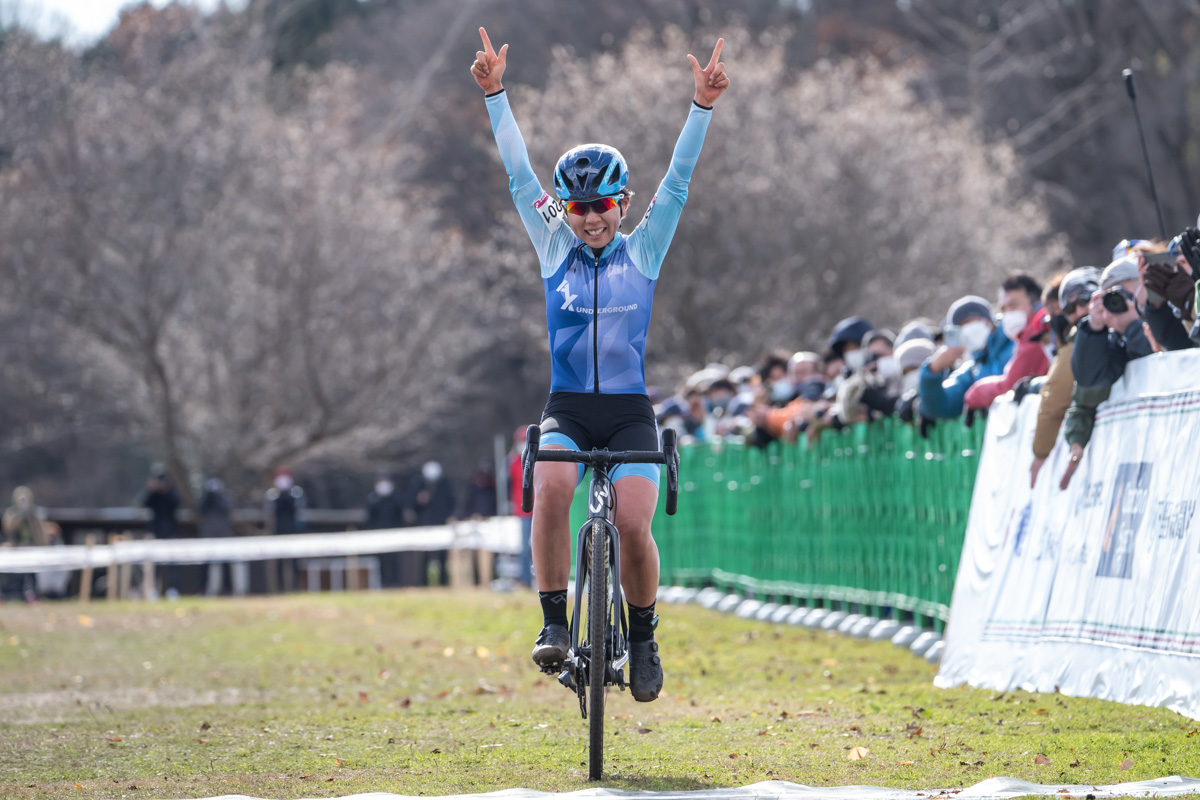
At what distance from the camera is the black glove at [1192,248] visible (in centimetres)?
859

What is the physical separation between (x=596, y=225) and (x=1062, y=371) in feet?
10.9

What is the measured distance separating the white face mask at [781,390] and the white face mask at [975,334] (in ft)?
16.1

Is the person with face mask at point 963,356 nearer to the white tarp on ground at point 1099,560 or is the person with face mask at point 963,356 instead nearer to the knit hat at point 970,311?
the knit hat at point 970,311

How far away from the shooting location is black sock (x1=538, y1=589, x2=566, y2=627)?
7.16 m

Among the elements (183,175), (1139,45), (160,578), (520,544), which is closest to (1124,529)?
(520,544)

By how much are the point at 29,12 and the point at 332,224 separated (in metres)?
7.70

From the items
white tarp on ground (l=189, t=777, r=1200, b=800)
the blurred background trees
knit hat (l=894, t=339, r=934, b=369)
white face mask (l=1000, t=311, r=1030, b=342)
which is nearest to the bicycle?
white tarp on ground (l=189, t=777, r=1200, b=800)

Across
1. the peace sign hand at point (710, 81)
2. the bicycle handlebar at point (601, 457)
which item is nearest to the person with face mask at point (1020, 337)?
the peace sign hand at point (710, 81)

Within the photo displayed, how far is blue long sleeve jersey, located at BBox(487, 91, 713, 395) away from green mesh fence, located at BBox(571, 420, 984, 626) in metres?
4.72

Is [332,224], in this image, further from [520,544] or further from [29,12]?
[520,544]

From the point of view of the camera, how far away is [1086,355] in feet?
29.8

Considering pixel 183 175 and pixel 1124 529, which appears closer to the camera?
pixel 1124 529

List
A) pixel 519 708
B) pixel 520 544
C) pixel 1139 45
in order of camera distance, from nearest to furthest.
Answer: pixel 519 708, pixel 520 544, pixel 1139 45

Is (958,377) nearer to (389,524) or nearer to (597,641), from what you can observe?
(597,641)
